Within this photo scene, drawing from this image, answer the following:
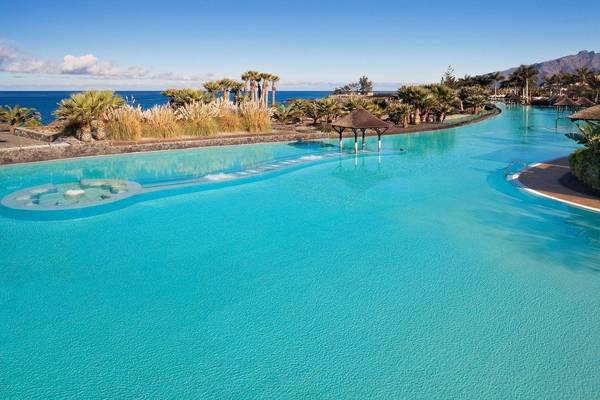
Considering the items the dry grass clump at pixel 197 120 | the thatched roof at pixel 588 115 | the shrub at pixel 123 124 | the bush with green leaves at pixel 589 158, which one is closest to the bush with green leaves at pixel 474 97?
the thatched roof at pixel 588 115

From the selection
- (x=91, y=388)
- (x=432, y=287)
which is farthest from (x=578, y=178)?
(x=91, y=388)

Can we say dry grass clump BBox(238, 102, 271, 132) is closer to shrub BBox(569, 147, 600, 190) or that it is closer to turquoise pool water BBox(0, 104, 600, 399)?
turquoise pool water BBox(0, 104, 600, 399)

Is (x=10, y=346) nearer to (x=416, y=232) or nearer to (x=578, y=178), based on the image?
(x=416, y=232)

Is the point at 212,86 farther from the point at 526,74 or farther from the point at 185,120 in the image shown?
the point at 526,74

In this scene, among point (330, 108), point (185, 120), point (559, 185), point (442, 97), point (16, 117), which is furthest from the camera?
point (442, 97)

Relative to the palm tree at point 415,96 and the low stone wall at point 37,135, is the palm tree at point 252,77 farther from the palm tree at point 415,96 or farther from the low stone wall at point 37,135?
the low stone wall at point 37,135

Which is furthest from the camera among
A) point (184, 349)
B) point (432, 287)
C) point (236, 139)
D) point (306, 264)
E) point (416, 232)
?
point (236, 139)

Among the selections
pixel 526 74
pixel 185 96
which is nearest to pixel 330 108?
pixel 185 96
